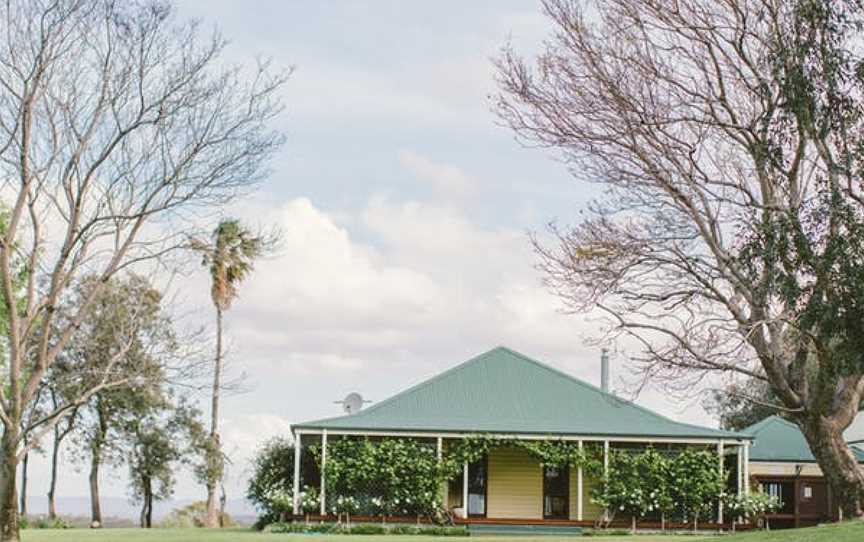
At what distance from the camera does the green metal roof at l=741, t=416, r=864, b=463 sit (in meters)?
36.7

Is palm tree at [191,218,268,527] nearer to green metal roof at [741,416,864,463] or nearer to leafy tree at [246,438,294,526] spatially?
leafy tree at [246,438,294,526]

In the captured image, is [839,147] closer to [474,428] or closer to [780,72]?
[780,72]

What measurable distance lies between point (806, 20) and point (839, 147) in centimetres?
188

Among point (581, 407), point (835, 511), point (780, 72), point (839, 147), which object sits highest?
point (780, 72)

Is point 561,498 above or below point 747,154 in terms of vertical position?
below

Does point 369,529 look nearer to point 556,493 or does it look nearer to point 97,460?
point 556,493

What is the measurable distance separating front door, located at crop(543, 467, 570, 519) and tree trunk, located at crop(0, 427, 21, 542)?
15.2 meters

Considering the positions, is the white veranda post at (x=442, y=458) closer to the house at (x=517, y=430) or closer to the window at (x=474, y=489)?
the house at (x=517, y=430)

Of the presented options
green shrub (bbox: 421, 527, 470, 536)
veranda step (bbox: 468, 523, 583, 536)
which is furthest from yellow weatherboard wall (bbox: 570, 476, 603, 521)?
green shrub (bbox: 421, 527, 470, 536)

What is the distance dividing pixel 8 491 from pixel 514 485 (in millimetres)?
14826

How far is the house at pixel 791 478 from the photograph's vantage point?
35125 millimetres

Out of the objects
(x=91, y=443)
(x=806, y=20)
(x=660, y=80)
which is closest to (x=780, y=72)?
(x=806, y=20)

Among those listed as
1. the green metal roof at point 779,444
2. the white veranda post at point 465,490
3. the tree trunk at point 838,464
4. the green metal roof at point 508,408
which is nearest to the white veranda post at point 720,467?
the green metal roof at point 508,408

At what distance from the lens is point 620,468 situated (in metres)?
31.7
